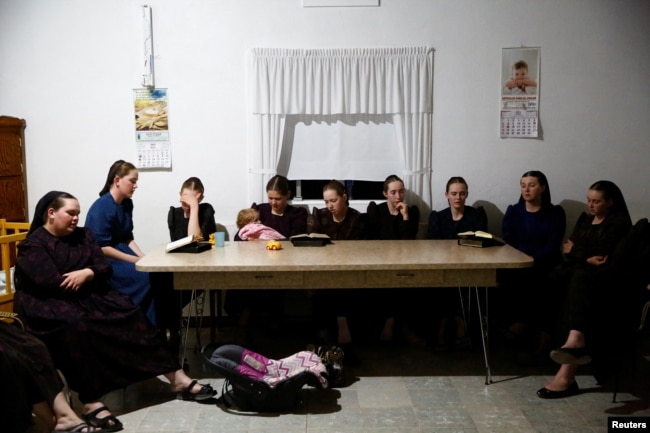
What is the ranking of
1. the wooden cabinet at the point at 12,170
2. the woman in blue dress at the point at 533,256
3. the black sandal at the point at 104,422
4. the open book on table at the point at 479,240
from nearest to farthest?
1. the black sandal at the point at 104,422
2. the open book on table at the point at 479,240
3. the woman in blue dress at the point at 533,256
4. the wooden cabinet at the point at 12,170

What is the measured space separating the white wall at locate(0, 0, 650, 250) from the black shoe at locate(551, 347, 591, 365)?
5.82 feet

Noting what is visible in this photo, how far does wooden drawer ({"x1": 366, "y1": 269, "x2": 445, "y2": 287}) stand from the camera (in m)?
3.47

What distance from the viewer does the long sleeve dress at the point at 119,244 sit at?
3.78m

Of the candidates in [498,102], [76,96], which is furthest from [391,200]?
[76,96]

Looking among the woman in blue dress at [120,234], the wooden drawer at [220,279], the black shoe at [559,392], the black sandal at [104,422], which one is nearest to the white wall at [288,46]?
the woman in blue dress at [120,234]

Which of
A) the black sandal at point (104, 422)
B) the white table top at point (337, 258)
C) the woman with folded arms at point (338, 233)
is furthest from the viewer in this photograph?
the woman with folded arms at point (338, 233)

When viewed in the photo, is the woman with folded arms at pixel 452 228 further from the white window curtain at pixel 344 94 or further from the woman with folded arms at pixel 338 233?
the woman with folded arms at pixel 338 233

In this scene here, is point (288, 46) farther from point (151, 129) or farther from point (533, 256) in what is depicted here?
point (533, 256)

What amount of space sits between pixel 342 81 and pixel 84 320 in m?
2.62

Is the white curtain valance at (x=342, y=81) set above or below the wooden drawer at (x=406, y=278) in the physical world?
above

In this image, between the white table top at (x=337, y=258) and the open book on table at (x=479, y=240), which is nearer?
the white table top at (x=337, y=258)

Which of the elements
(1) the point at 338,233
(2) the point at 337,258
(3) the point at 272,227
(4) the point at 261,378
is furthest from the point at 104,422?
(1) the point at 338,233

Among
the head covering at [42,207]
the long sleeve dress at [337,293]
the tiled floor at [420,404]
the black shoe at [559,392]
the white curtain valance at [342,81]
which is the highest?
the white curtain valance at [342,81]

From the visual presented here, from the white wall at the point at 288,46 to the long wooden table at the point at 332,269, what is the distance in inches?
58.8
